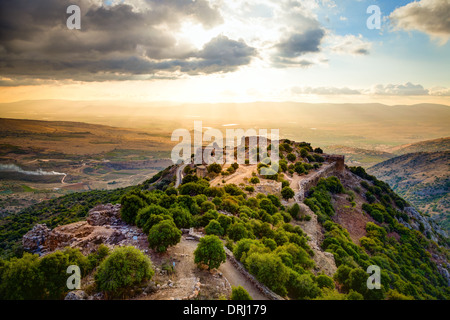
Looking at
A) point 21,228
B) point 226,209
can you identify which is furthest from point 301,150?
point 21,228

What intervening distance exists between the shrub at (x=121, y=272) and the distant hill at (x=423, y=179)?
10202 cm

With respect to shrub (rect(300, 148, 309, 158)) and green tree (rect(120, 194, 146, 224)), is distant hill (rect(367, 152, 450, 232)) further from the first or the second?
green tree (rect(120, 194, 146, 224))

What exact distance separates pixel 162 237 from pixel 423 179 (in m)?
143

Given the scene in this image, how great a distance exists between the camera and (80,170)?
163125 millimetres

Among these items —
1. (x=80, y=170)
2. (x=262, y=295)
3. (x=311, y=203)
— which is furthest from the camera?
(x=80, y=170)

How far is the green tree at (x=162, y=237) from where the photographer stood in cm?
1855

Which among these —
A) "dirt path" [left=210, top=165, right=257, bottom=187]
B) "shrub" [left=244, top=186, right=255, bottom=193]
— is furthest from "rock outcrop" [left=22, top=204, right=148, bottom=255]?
"dirt path" [left=210, top=165, right=257, bottom=187]

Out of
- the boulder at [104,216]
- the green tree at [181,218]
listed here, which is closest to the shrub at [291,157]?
the green tree at [181,218]

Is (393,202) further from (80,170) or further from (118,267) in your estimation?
(80,170)

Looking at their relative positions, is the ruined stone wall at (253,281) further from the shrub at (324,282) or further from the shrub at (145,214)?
the shrub at (145,214)

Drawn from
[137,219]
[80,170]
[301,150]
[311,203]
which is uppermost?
[301,150]

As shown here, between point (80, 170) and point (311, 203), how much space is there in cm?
16481

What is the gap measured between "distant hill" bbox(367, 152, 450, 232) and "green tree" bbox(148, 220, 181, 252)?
9856 cm

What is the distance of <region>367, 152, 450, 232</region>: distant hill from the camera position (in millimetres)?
94619
